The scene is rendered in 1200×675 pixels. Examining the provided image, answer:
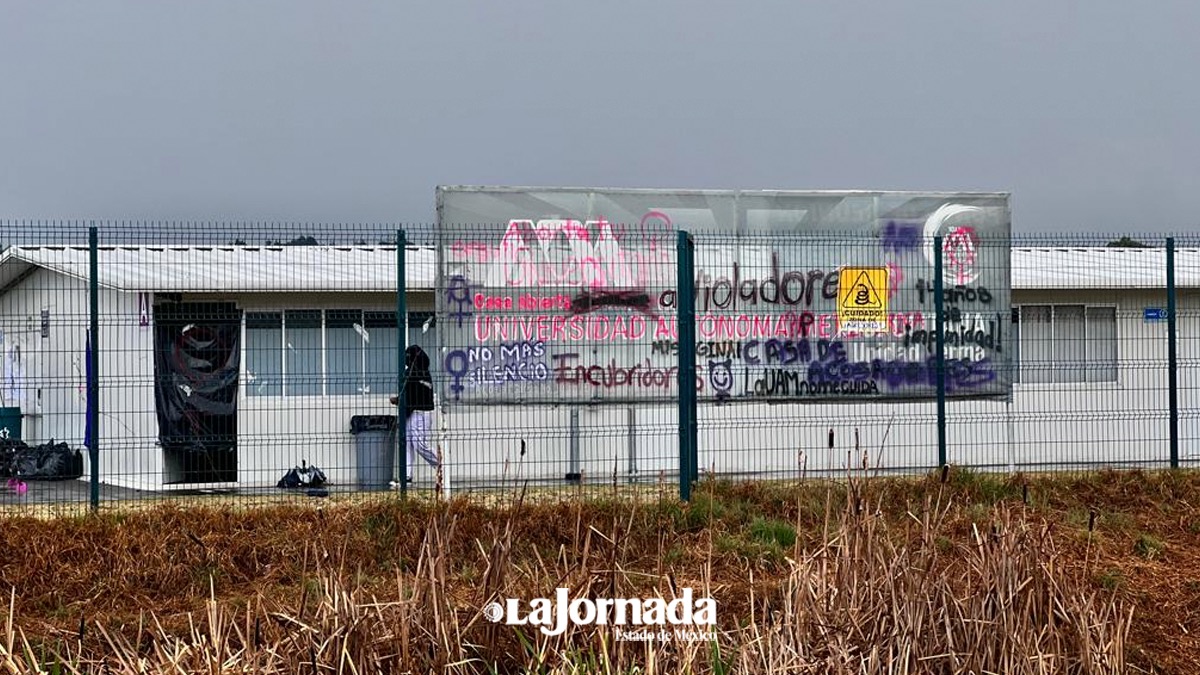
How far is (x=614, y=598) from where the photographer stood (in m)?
4.97

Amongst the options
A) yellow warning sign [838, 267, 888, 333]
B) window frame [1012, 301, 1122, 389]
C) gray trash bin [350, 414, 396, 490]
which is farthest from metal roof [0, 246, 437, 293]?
window frame [1012, 301, 1122, 389]

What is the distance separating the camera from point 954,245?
44.0 feet

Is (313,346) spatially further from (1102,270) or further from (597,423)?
(1102,270)

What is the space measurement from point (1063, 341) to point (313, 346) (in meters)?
8.65

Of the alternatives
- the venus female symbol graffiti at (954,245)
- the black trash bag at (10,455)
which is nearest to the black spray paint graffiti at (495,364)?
the black trash bag at (10,455)

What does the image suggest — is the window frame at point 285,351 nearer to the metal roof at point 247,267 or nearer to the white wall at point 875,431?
the metal roof at point 247,267

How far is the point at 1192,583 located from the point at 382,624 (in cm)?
556

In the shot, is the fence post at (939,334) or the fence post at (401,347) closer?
the fence post at (401,347)

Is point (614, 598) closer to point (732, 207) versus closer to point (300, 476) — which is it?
point (300, 476)

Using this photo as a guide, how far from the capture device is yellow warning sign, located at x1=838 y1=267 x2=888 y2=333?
13.2 metres

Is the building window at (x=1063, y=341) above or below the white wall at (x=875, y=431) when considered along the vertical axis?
above

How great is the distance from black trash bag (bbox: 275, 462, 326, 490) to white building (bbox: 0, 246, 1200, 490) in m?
0.18

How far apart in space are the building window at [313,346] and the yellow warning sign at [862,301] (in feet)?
14.8

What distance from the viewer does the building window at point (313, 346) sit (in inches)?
549
